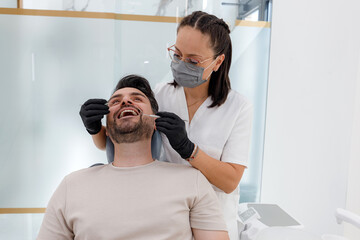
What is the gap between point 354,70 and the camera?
2.55 metres

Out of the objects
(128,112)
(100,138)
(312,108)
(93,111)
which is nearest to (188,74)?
(128,112)

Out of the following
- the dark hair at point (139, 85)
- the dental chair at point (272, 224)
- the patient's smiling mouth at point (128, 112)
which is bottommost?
the dental chair at point (272, 224)

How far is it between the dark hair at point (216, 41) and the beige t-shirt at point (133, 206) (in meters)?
0.40

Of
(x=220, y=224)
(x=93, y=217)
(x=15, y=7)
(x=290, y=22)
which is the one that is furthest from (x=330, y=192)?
(x=15, y=7)

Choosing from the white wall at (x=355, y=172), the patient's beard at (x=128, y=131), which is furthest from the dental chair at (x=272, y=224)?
the white wall at (x=355, y=172)

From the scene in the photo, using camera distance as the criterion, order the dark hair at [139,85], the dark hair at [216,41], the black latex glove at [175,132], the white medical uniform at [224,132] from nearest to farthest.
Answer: the black latex glove at [175,132], the dark hair at [216,41], the white medical uniform at [224,132], the dark hair at [139,85]

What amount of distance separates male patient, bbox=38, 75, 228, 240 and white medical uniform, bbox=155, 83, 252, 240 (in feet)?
0.55

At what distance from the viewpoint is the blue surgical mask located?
1324 mm

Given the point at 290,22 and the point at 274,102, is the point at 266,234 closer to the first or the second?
the point at 274,102

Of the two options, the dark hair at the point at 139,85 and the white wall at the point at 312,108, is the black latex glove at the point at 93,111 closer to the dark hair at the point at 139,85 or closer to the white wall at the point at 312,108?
the dark hair at the point at 139,85

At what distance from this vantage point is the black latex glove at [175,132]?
3.95ft

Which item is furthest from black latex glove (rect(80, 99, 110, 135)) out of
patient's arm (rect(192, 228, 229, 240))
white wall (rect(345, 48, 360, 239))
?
white wall (rect(345, 48, 360, 239))

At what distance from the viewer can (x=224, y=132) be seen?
57.4 inches

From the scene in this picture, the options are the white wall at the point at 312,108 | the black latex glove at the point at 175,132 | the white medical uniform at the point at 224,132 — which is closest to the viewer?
the black latex glove at the point at 175,132
